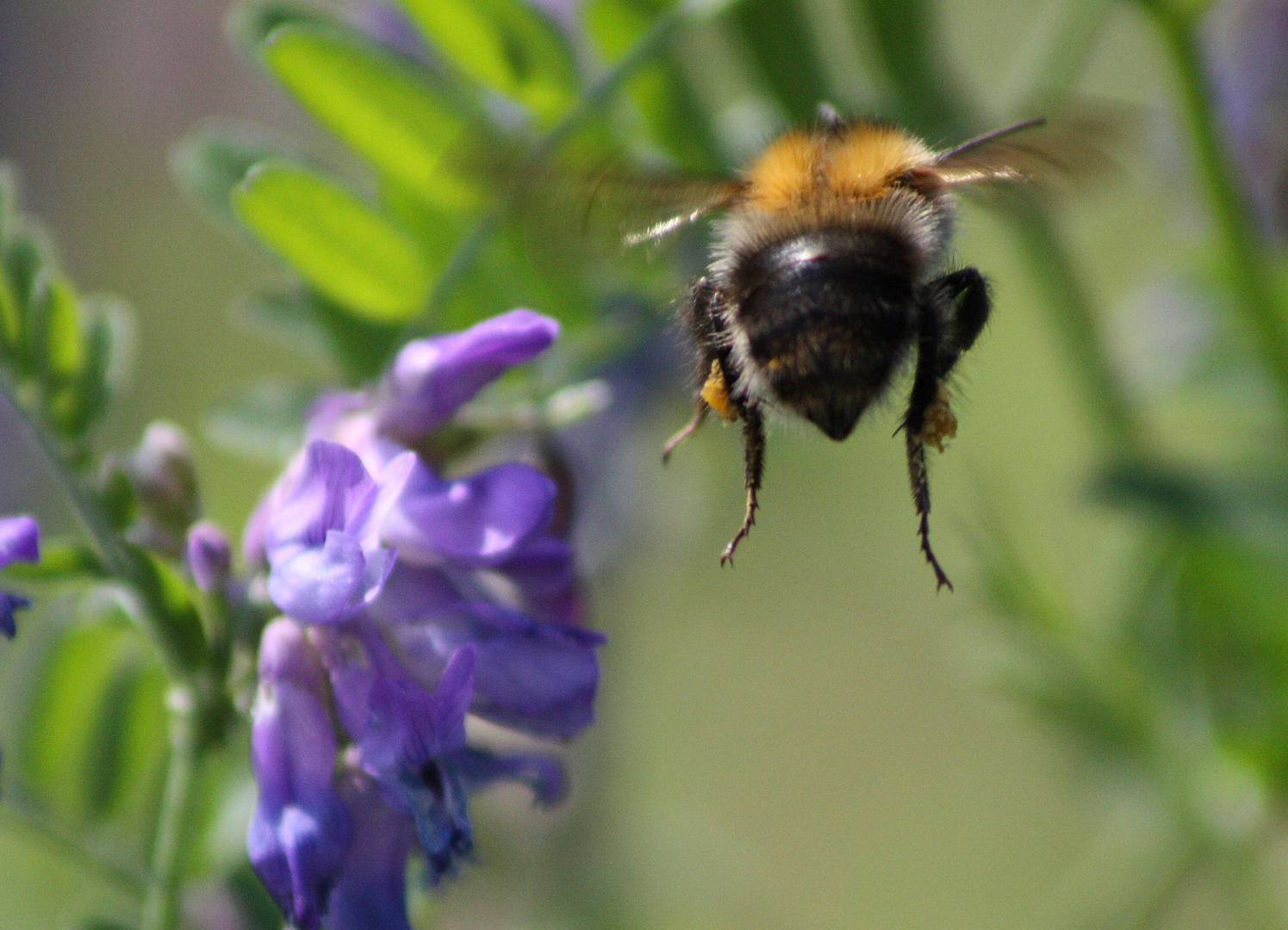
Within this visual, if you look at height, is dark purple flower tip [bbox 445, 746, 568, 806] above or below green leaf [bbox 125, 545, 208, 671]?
below

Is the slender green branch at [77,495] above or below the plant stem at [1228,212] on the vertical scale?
above

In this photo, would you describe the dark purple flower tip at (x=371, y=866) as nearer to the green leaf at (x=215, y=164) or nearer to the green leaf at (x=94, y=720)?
the green leaf at (x=94, y=720)

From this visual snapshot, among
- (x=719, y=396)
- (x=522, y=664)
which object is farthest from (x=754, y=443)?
(x=522, y=664)

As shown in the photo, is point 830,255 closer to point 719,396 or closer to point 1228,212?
point 719,396

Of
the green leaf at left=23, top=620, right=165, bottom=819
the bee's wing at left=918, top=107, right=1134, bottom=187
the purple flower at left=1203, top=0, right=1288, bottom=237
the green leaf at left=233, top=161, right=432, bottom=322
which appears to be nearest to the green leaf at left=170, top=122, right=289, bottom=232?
the green leaf at left=233, top=161, right=432, bottom=322

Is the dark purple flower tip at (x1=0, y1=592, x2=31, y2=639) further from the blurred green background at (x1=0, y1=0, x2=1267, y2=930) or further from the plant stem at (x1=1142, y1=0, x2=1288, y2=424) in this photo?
the plant stem at (x1=1142, y1=0, x2=1288, y2=424)

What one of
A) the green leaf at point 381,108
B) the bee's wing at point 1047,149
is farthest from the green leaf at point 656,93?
the bee's wing at point 1047,149
